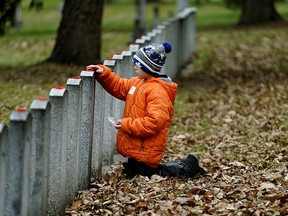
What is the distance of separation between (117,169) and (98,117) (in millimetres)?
895

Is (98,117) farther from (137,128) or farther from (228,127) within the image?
(228,127)

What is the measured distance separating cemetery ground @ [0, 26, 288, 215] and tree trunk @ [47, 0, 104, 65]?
46 centimetres

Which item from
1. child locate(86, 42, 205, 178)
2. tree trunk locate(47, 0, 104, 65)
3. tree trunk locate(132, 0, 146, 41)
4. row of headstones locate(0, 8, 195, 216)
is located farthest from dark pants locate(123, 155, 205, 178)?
tree trunk locate(132, 0, 146, 41)

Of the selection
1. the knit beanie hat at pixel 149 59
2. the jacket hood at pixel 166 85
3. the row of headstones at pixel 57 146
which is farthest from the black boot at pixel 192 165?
the knit beanie hat at pixel 149 59

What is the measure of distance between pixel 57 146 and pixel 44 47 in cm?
2050

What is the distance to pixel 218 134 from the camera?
13461 mm

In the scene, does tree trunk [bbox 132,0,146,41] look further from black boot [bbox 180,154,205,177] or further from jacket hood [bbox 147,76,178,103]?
jacket hood [bbox 147,76,178,103]

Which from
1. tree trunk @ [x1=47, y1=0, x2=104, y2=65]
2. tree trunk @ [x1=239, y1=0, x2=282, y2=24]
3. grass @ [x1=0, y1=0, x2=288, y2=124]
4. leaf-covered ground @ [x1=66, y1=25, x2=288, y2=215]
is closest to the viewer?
leaf-covered ground @ [x1=66, y1=25, x2=288, y2=215]

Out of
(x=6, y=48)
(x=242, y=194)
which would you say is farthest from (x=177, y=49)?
(x=242, y=194)

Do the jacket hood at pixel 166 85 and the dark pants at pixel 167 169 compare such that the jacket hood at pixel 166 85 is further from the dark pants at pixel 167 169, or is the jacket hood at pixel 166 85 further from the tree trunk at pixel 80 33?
the tree trunk at pixel 80 33

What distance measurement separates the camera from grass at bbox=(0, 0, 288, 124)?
1716 centimetres

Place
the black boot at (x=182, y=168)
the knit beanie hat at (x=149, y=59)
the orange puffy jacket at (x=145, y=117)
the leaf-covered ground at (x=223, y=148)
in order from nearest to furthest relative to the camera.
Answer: the leaf-covered ground at (x=223, y=148), the orange puffy jacket at (x=145, y=117), the knit beanie hat at (x=149, y=59), the black boot at (x=182, y=168)

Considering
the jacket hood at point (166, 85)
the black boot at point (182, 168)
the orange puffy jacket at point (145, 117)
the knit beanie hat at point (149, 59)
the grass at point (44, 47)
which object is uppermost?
the knit beanie hat at point (149, 59)

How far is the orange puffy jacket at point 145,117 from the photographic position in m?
9.23
